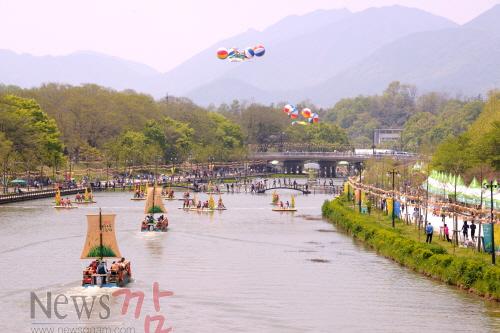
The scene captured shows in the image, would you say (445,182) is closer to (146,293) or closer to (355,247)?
(355,247)

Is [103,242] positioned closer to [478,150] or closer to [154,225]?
[154,225]

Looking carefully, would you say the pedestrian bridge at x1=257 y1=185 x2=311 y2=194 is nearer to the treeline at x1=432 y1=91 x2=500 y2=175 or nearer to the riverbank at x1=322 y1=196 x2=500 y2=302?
the treeline at x1=432 y1=91 x2=500 y2=175

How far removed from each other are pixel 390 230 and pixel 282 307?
24.9 m

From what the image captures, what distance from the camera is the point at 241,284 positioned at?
200ft

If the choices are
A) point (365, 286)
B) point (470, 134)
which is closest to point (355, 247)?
point (365, 286)

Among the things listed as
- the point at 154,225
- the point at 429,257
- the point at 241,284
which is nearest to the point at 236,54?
the point at 154,225

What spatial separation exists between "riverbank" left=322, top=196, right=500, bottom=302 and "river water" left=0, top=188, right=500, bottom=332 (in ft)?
2.36

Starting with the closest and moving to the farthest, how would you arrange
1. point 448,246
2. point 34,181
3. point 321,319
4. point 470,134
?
point 321,319
point 448,246
point 470,134
point 34,181

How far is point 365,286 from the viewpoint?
60625 millimetres

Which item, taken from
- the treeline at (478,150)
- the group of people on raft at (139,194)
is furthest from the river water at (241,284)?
the group of people on raft at (139,194)

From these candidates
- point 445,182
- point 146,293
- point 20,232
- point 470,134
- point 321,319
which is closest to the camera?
point 321,319
